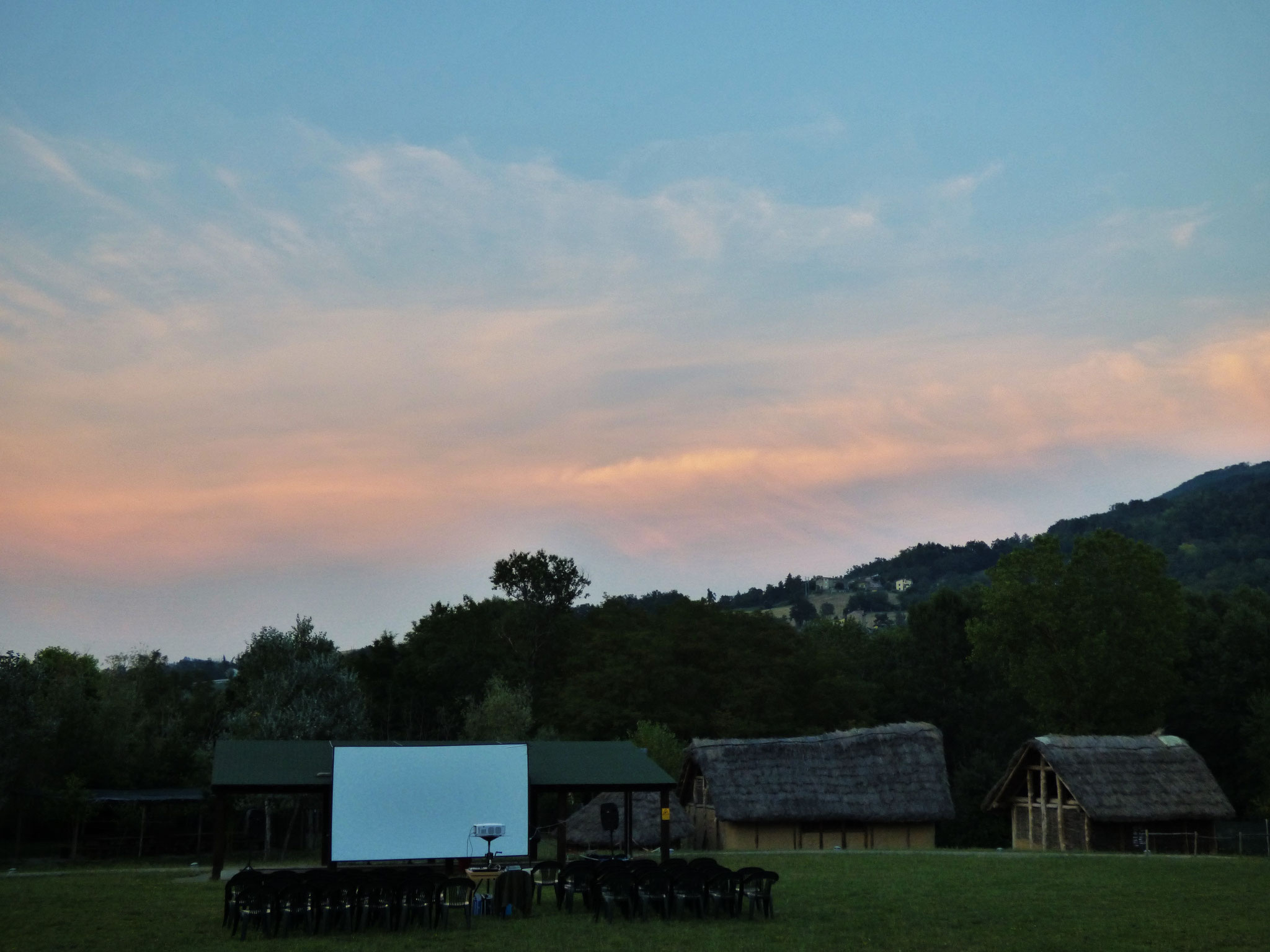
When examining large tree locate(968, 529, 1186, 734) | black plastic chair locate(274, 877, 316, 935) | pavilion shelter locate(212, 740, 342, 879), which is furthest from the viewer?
large tree locate(968, 529, 1186, 734)

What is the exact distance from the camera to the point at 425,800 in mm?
24172

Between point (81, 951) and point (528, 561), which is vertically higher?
point (528, 561)

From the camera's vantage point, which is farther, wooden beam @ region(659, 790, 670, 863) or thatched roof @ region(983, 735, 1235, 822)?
thatched roof @ region(983, 735, 1235, 822)

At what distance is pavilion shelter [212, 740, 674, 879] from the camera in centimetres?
2483

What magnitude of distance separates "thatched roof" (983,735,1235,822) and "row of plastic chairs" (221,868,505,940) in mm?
23305

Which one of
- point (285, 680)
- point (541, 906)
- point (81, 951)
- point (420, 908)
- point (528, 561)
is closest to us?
point (81, 951)

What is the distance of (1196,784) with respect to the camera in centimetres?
3628

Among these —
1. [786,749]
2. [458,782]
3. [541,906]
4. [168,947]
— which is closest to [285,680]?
[786,749]

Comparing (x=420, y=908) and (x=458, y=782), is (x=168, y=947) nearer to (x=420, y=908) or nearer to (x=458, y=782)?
(x=420, y=908)

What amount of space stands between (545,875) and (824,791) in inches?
783

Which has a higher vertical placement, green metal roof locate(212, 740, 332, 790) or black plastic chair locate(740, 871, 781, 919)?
green metal roof locate(212, 740, 332, 790)

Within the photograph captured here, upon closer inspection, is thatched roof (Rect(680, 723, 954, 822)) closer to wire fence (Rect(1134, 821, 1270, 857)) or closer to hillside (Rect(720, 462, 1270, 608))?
wire fence (Rect(1134, 821, 1270, 857))

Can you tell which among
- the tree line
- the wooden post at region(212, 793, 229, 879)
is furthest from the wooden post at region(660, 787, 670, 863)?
the tree line

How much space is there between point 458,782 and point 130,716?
2891 centimetres
